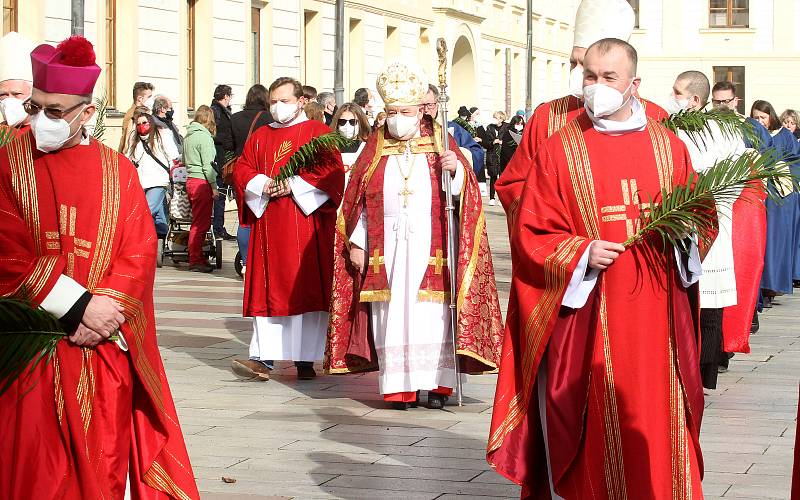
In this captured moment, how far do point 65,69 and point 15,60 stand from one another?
7.95 feet

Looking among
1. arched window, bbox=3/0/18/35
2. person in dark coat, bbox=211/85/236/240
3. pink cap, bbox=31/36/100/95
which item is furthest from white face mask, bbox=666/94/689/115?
arched window, bbox=3/0/18/35

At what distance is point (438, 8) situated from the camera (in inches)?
1486

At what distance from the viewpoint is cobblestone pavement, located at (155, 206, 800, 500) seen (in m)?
6.95

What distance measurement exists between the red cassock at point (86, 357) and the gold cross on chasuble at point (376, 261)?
11.3 feet

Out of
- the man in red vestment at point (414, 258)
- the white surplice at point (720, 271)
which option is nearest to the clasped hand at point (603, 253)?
the man in red vestment at point (414, 258)

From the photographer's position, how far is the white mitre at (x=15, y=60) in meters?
7.43

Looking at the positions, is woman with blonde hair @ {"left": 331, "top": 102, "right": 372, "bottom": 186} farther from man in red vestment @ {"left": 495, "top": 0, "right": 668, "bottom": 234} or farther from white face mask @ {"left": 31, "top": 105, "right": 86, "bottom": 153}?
white face mask @ {"left": 31, "top": 105, "right": 86, "bottom": 153}

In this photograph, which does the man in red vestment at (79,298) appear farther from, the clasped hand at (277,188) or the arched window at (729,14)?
the arched window at (729,14)

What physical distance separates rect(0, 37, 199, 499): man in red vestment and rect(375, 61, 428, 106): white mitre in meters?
3.57

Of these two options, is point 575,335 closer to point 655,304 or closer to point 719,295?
point 655,304

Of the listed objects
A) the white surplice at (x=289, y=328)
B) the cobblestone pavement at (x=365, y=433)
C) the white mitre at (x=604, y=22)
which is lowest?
the cobblestone pavement at (x=365, y=433)

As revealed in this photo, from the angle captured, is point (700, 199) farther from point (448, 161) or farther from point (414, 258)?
point (414, 258)

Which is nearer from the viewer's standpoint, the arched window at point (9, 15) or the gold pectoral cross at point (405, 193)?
the gold pectoral cross at point (405, 193)

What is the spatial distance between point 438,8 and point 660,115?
3107 centimetres
